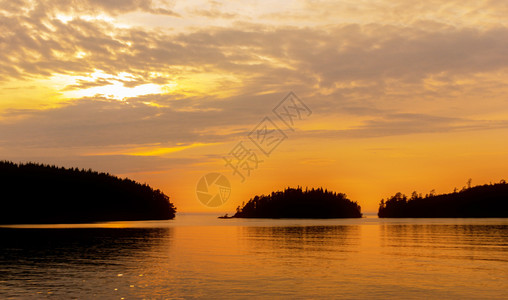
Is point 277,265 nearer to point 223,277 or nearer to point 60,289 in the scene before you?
point 223,277

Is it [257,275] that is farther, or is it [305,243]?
[305,243]

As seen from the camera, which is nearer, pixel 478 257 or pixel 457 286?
pixel 457 286

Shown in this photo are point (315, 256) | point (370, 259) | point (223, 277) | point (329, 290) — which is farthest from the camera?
point (315, 256)

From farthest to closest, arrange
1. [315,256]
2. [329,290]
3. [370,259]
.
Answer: [315,256]
[370,259]
[329,290]

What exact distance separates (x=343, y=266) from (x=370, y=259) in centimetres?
885

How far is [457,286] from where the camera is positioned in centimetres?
4131

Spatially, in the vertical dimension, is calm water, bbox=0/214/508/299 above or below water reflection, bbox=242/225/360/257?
below

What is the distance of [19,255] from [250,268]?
111 ft

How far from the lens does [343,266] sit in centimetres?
5447

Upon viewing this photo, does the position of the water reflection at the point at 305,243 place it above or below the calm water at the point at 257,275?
above

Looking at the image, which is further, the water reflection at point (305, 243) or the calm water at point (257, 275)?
the water reflection at point (305, 243)

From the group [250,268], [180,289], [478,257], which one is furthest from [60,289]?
[478,257]

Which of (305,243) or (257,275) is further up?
(305,243)

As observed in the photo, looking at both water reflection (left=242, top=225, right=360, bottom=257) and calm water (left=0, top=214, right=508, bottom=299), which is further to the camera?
water reflection (left=242, top=225, right=360, bottom=257)
